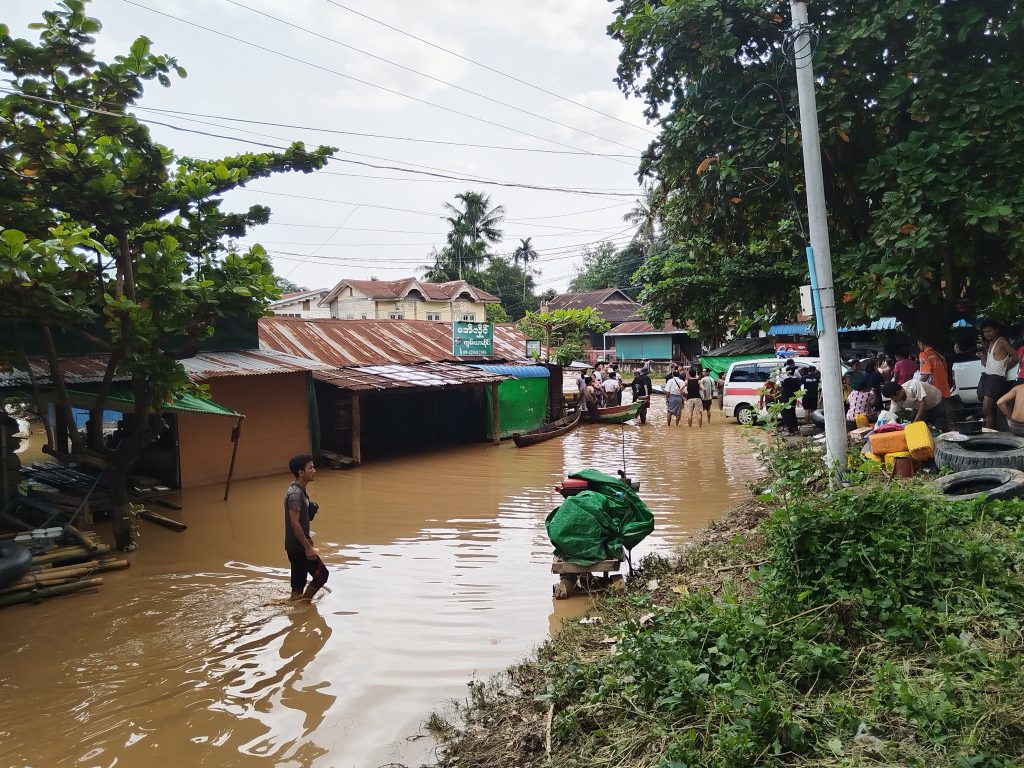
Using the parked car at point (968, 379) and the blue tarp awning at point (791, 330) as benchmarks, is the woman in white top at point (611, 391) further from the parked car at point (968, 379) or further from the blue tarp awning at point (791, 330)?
the parked car at point (968, 379)

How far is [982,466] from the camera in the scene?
7.30 metres

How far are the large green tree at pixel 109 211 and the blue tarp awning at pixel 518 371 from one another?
1117 centimetres

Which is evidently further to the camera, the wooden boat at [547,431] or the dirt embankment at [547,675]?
the wooden boat at [547,431]

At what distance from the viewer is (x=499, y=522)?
426 inches

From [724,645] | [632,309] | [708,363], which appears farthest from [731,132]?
[632,309]

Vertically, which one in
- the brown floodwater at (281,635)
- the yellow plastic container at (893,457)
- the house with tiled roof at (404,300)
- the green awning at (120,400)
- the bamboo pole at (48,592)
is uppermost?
the house with tiled roof at (404,300)

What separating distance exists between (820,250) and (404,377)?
10.9m

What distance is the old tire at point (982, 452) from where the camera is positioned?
23.8ft

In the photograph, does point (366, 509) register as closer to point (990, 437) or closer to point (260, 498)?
point (260, 498)

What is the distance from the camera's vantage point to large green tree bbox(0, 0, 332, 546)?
7953mm

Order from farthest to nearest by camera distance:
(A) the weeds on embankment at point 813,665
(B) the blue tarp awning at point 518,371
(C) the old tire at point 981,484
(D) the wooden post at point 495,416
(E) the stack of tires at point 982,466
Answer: (B) the blue tarp awning at point 518,371 < (D) the wooden post at point 495,416 < (E) the stack of tires at point 982,466 < (C) the old tire at point 981,484 < (A) the weeds on embankment at point 813,665

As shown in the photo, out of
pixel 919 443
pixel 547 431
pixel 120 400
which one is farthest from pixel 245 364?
pixel 919 443

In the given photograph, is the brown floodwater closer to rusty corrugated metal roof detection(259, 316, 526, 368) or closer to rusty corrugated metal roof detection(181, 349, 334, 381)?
rusty corrugated metal roof detection(181, 349, 334, 381)

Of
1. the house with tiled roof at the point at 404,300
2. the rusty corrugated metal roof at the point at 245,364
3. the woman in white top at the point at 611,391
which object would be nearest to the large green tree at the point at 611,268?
the house with tiled roof at the point at 404,300
